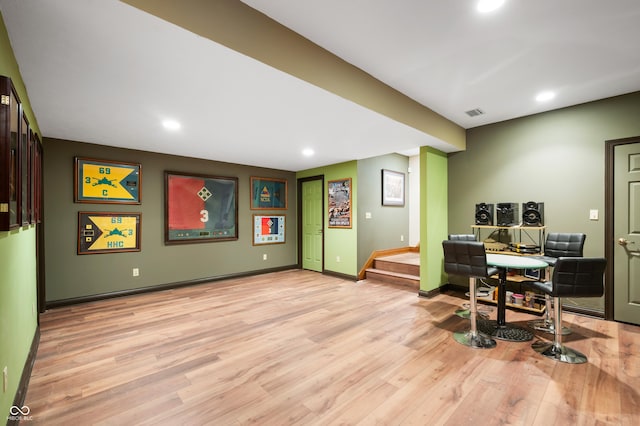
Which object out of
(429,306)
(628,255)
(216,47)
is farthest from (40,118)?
(628,255)

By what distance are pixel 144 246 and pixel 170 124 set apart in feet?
7.47

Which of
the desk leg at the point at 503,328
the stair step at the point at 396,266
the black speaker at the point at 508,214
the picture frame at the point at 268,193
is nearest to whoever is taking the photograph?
the desk leg at the point at 503,328

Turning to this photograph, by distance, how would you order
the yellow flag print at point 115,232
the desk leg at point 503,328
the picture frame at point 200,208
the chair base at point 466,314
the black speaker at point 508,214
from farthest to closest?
the picture frame at point 200,208
the yellow flag print at point 115,232
the black speaker at point 508,214
the chair base at point 466,314
the desk leg at point 503,328

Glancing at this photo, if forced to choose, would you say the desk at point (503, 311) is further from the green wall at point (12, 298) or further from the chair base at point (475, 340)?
the green wall at point (12, 298)

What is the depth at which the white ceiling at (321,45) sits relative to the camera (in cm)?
177

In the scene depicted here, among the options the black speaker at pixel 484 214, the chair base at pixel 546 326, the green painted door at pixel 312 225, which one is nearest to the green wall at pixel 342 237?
the green painted door at pixel 312 225

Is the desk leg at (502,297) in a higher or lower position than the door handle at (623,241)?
lower

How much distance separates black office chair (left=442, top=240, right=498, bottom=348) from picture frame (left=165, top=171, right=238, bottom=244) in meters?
4.07

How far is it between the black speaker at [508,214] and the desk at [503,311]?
982 millimetres

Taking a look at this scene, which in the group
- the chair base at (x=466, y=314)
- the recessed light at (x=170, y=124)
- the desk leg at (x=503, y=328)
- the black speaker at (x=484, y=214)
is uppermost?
the recessed light at (x=170, y=124)

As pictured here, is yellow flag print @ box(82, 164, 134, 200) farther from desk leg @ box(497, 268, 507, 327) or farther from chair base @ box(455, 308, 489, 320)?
desk leg @ box(497, 268, 507, 327)

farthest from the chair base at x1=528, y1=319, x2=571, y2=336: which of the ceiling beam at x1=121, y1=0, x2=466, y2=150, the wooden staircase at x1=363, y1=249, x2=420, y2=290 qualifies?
the ceiling beam at x1=121, y1=0, x2=466, y2=150

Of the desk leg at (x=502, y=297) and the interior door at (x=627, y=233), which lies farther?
the interior door at (x=627, y=233)

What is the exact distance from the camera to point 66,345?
2760mm
